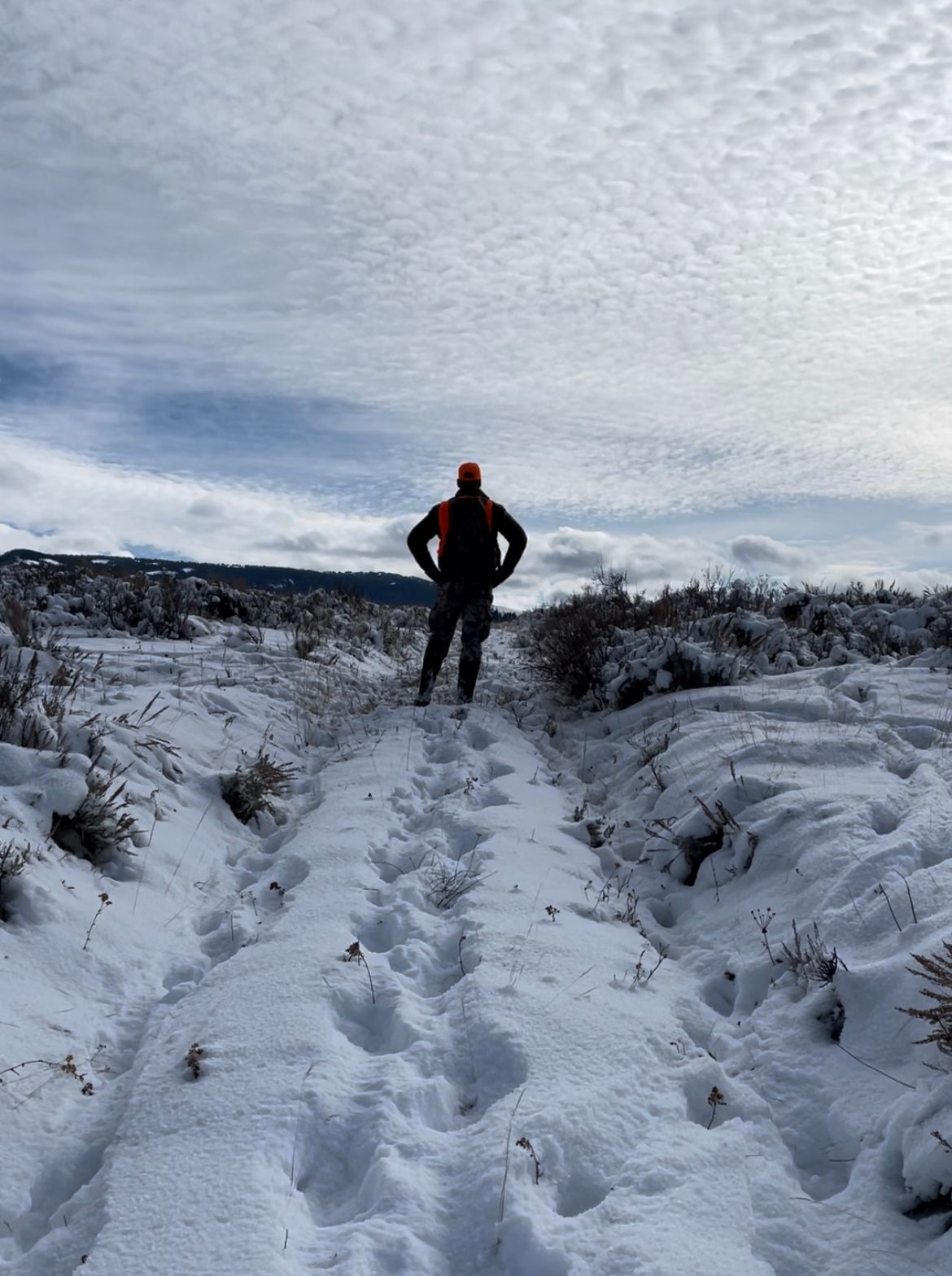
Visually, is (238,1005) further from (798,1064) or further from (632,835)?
(632,835)

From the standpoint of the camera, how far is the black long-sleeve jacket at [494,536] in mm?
9094

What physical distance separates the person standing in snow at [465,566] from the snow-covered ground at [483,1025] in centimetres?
322

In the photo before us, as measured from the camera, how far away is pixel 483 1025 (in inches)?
117

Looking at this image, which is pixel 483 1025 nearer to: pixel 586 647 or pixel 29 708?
pixel 29 708

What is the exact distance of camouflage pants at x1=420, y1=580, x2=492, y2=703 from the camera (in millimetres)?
9078

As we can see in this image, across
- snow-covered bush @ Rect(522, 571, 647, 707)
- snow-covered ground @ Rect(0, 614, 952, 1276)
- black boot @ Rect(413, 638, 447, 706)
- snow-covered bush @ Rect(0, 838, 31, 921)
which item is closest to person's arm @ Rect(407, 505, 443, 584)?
black boot @ Rect(413, 638, 447, 706)

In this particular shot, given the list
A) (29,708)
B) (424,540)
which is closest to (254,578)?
(424,540)


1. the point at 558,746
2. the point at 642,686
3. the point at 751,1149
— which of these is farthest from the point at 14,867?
the point at 642,686

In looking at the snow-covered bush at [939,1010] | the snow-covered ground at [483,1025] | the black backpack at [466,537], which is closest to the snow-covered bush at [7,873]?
the snow-covered ground at [483,1025]

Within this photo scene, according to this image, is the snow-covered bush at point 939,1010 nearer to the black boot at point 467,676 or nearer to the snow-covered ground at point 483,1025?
the snow-covered ground at point 483,1025

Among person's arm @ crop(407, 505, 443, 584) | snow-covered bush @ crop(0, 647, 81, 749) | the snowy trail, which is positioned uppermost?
person's arm @ crop(407, 505, 443, 584)

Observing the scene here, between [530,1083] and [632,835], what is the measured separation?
289cm

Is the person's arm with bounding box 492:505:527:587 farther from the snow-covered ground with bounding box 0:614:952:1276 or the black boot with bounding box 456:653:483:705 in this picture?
the snow-covered ground with bounding box 0:614:952:1276

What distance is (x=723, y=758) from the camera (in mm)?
5664
